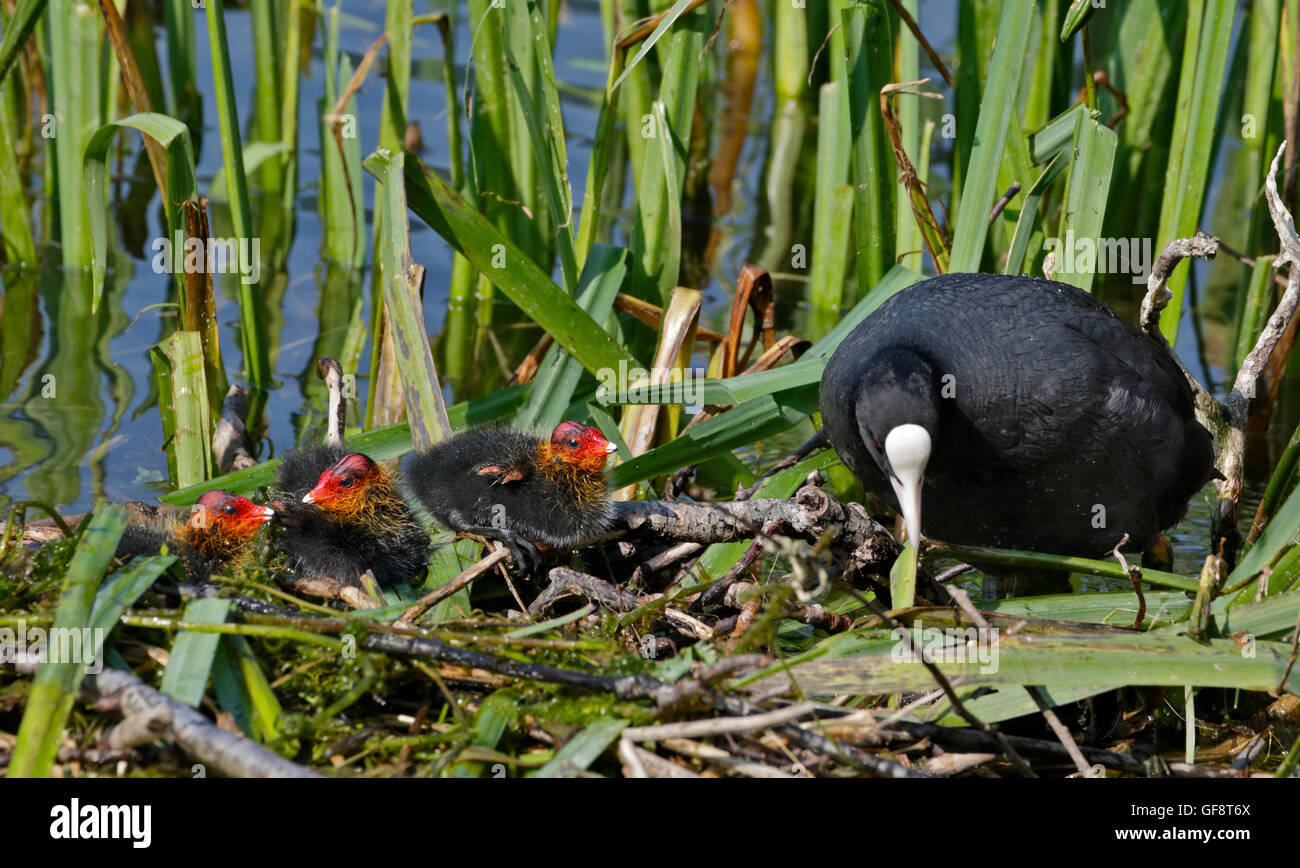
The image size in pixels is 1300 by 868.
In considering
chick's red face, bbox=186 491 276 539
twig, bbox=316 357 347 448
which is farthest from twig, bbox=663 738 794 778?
twig, bbox=316 357 347 448

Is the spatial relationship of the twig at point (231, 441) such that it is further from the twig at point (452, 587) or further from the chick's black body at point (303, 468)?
the twig at point (452, 587)

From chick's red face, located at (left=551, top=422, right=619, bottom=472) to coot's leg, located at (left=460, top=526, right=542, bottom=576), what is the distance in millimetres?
255

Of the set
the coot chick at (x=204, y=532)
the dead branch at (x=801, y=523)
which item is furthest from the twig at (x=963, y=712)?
the coot chick at (x=204, y=532)

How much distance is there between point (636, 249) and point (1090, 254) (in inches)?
58.7

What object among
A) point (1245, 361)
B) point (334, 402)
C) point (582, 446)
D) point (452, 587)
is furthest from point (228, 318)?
point (1245, 361)

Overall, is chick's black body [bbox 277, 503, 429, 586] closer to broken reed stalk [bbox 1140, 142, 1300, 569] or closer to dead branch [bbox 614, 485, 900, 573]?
dead branch [bbox 614, 485, 900, 573]

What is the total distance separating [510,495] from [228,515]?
0.71m

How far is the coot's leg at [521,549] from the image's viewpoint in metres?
3.42

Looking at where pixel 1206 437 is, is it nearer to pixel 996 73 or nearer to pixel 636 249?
→ pixel 996 73

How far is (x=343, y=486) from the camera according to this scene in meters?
3.44

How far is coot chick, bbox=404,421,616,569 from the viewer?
3.47m

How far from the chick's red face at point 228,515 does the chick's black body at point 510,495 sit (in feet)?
1.54

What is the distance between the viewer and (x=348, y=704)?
8.70 ft

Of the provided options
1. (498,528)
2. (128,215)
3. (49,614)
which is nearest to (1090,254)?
(498,528)
